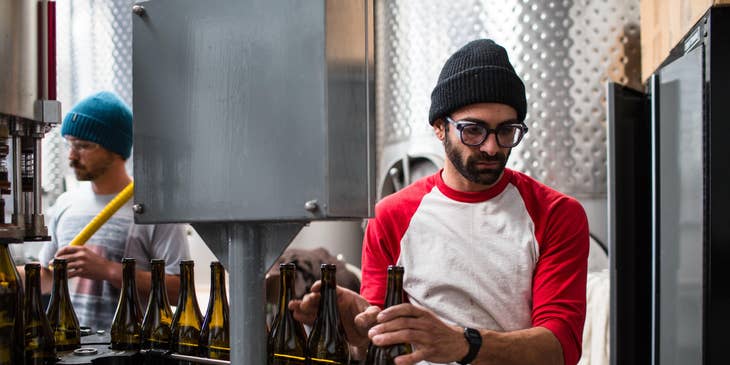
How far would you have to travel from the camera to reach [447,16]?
3006 millimetres

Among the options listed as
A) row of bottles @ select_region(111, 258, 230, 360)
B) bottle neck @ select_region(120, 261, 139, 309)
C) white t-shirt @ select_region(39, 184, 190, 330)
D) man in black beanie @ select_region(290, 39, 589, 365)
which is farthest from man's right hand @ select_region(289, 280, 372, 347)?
white t-shirt @ select_region(39, 184, 190, 330)

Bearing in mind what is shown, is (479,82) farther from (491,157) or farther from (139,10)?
(139,10)

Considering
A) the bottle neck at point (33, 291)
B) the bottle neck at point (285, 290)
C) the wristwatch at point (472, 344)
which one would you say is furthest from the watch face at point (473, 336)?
the bottle neck at point (33, 291)

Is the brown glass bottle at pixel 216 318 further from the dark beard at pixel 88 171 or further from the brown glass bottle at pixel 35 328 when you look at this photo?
the dark beard at pixel 88 171

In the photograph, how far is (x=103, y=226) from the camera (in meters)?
2.46

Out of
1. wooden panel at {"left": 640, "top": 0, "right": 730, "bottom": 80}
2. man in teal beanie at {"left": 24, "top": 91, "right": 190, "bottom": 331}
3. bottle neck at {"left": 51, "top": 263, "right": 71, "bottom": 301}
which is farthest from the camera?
man in teal beanie at {"left": 24, "top": 91, "right": 190, "bottom": 331}

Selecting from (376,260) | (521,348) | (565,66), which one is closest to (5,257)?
(376,260)

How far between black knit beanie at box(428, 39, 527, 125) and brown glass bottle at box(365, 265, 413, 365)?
0.49 metres

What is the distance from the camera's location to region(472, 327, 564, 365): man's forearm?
132cm

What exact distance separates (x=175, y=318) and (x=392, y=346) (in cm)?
45

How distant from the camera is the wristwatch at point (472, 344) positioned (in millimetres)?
1281

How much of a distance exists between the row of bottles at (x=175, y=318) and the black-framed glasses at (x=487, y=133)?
0.61 metres

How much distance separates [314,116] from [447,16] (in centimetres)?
230

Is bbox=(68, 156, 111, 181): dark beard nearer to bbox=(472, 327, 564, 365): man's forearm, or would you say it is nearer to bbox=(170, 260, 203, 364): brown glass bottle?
bbox=(170, 260, 203, 364): brown glass bottle
